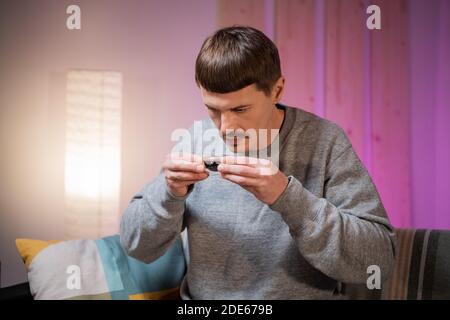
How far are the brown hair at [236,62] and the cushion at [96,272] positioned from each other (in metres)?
0.63

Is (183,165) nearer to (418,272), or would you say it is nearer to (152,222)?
(152,222)

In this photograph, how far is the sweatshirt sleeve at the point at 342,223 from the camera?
3.63ft

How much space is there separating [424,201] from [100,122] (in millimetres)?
1303

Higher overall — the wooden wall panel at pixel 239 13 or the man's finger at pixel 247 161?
the wooden wall panel at pixel 239 13

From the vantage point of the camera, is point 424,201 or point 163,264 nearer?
point 163,264

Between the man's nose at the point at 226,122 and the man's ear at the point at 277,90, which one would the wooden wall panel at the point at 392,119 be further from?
the man's nose at the point at 226,122

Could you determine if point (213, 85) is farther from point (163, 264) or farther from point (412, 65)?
point (412, 65)

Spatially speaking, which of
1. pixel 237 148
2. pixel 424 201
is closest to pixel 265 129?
pixel 237 148

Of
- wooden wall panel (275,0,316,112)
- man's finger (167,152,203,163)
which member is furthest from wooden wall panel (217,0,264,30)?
man's finger (167,152,203,163)

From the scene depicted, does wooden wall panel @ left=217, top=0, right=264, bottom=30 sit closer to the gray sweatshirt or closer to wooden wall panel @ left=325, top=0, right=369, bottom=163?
wooden wall panel @ left=325, top=0, right=369, bottom=163

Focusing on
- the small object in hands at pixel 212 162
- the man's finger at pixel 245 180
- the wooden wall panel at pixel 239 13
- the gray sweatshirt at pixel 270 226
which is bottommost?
the gray sweatshirt at pixel 270 226

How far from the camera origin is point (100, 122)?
6.32ft

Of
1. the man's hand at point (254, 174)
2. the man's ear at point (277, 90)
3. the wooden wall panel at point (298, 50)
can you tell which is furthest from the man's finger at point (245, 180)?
the wooden wall panel at point (298, 50)

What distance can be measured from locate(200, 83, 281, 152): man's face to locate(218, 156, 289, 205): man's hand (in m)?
0.13
